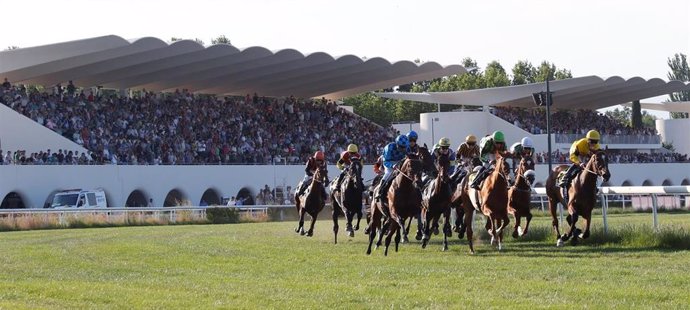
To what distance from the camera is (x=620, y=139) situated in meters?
64.9

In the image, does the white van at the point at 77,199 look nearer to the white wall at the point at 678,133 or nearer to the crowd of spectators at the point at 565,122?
the crowd of spectators at the point at 565,122

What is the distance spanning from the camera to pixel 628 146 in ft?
215

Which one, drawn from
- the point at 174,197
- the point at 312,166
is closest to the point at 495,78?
the point at 174,197

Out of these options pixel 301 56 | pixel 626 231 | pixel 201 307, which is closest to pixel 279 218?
pixel 301 56

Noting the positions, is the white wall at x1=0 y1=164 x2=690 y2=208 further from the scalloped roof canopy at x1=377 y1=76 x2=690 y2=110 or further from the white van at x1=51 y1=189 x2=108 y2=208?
the scalloped roof canopy at x1=377 y1=76 x2=690 y2=110

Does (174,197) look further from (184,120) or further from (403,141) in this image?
(403,141)

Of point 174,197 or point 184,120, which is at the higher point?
point 184,120

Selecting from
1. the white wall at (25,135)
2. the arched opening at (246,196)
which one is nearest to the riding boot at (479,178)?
the white wall at (25,135)

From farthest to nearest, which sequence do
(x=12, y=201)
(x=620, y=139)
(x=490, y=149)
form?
(x=620, y=139)
(x=12, y=201)
(x=490, y=149)

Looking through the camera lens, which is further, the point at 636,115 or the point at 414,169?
the point at 636,115

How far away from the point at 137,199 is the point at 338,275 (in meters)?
33.0

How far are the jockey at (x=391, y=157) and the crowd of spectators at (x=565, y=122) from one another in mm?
43369

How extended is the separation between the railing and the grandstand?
221 mm

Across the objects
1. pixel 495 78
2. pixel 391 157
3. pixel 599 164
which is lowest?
pixel 599 164
